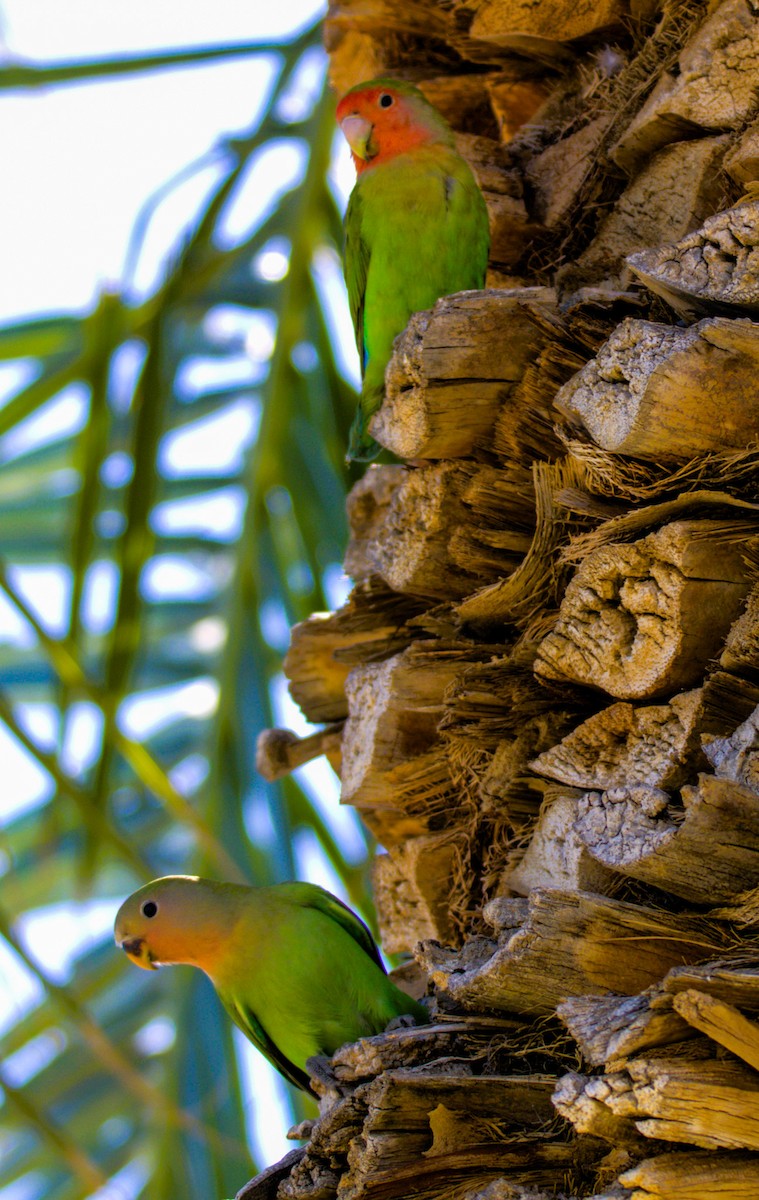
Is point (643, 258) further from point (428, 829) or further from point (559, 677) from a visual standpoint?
point (428, 829)

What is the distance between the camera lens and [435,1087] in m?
1.38

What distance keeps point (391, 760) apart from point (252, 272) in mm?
1494

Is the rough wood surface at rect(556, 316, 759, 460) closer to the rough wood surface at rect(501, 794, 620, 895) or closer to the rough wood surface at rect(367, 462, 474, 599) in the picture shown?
the rough wood surface at rect(367, 462, 474, 599)

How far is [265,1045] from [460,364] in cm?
141

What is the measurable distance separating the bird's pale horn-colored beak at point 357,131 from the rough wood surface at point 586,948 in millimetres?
1898

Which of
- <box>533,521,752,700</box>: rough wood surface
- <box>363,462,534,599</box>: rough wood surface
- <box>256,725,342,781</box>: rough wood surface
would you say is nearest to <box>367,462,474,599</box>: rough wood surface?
<box>363,462,534,599</box>: rough wood surface

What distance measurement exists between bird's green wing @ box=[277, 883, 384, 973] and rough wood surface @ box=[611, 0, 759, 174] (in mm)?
1522

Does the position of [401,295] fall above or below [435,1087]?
above

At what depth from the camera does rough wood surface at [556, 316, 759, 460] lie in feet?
4.54

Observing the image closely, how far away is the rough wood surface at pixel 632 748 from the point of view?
4.58ft

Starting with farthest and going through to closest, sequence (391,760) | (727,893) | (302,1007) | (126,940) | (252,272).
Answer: (252,272) < (126,940) < (302,1007) < (391,760) < (727,893)

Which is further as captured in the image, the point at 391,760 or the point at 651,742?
the point at 391,760

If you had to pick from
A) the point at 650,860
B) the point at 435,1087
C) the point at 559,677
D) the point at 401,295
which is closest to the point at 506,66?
the point at 401,295

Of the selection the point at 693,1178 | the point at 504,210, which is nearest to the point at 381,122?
the point at 504,210
